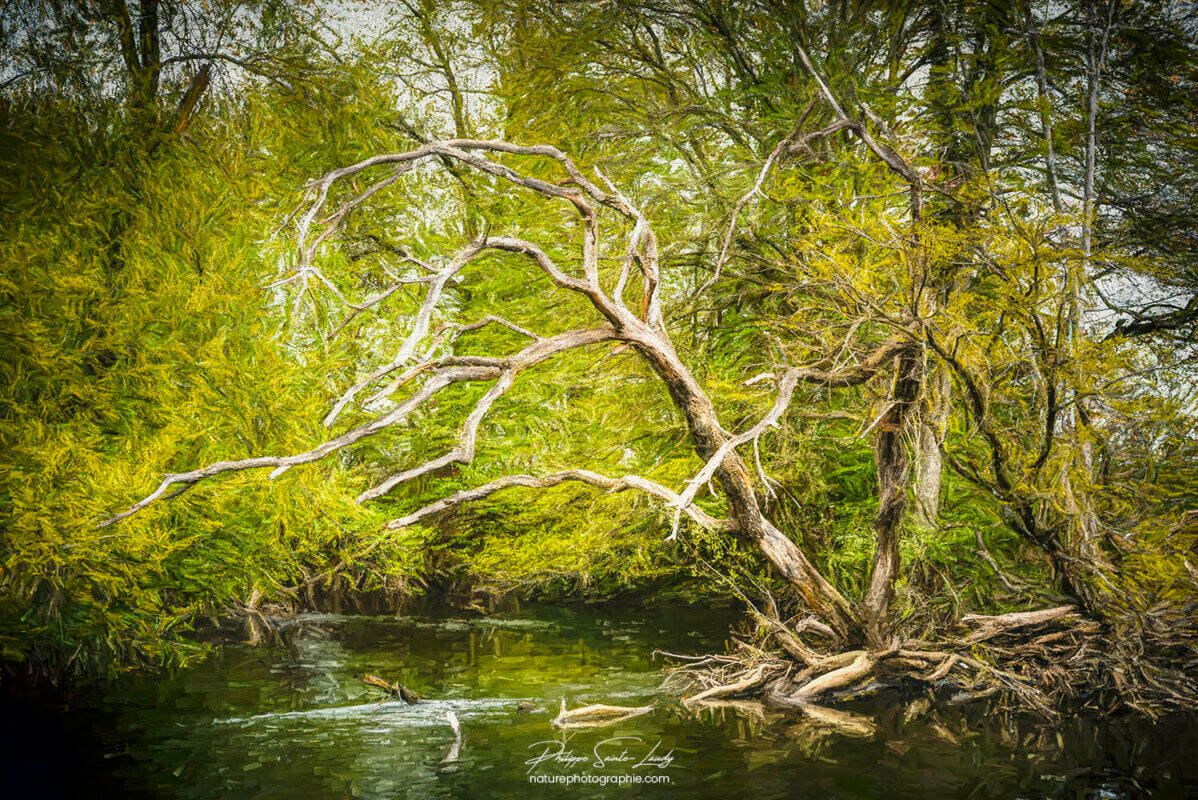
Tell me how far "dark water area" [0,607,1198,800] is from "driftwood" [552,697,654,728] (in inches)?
6.8

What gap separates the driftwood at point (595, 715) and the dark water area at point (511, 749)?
0.17 m

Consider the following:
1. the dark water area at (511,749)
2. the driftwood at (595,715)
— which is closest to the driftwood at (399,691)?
the dark water area at (511,749)

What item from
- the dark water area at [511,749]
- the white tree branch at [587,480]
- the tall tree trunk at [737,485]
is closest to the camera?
the dark water area at [511,749]

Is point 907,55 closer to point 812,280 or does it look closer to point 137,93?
point 812,280

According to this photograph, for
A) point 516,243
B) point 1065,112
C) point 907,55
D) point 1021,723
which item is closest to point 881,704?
point 1021,723

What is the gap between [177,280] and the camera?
9.70m

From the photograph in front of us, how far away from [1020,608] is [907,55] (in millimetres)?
6870

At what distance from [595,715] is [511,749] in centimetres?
110

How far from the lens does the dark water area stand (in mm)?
6613
